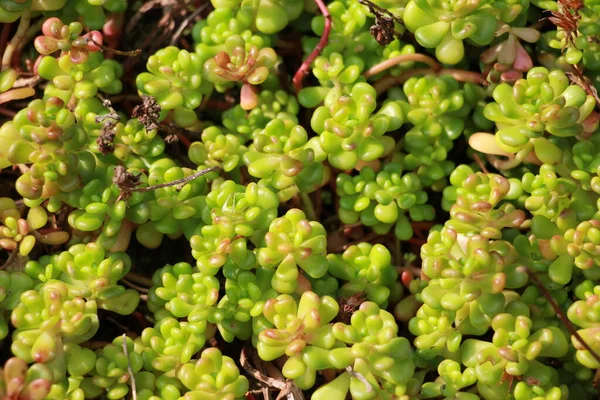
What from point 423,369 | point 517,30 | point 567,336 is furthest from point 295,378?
point 517,30

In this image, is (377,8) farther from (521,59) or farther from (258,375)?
(258,375)

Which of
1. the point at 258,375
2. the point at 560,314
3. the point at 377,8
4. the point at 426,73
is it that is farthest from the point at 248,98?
the point at 560,314

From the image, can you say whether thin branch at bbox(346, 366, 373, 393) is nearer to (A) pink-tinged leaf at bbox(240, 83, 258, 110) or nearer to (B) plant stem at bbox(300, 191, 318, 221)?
(B) plant stem at bbox(300, 191, 318, 221)

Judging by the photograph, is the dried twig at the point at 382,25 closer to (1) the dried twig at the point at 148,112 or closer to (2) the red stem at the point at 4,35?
(1) the dried twig at the point at 148,112

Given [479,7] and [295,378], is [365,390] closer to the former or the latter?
[295,378]

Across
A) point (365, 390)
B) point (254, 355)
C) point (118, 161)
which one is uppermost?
point (118, 161)

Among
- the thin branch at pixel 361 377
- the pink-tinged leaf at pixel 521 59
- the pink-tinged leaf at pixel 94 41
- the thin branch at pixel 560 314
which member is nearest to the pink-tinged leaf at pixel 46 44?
the pink-tinged leaf at pixel 94 41
